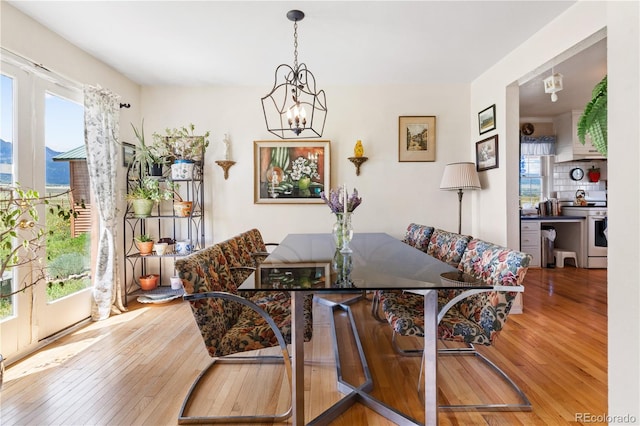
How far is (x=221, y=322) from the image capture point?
65.0 inches

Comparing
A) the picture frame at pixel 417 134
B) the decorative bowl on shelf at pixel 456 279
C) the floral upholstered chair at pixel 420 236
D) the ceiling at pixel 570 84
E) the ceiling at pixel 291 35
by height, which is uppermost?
the ceiling at pixel 570 84

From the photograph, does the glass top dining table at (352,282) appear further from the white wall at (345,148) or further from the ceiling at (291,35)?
the white wall at (345,148)

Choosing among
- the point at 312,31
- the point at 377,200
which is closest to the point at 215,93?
the point at 312,31

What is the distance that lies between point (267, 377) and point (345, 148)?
2612 millimetres

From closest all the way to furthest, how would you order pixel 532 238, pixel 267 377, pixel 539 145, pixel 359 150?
1. pixel 267 377
2. pixel 359 150
3. pixel 532 238
4. pixel 539 145

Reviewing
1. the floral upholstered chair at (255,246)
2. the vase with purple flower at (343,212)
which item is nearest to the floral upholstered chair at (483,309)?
the vase with purple flower at (343,212)

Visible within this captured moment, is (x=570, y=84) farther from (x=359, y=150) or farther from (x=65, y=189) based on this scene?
(x=65, y=189)

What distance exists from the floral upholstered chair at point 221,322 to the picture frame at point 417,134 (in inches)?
102

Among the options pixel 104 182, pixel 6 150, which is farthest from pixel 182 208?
pixel 6 150

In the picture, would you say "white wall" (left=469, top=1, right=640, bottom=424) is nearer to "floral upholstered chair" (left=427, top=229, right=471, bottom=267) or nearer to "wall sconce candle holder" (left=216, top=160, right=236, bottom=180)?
"floral upholstered chair" (left=427, top=229, right=471, bottom=267)

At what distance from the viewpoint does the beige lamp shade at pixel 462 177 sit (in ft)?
10.9

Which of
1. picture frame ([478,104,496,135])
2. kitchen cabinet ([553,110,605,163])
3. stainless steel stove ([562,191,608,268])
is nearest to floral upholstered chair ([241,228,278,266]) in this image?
picture frame ([478,104,496,135])
